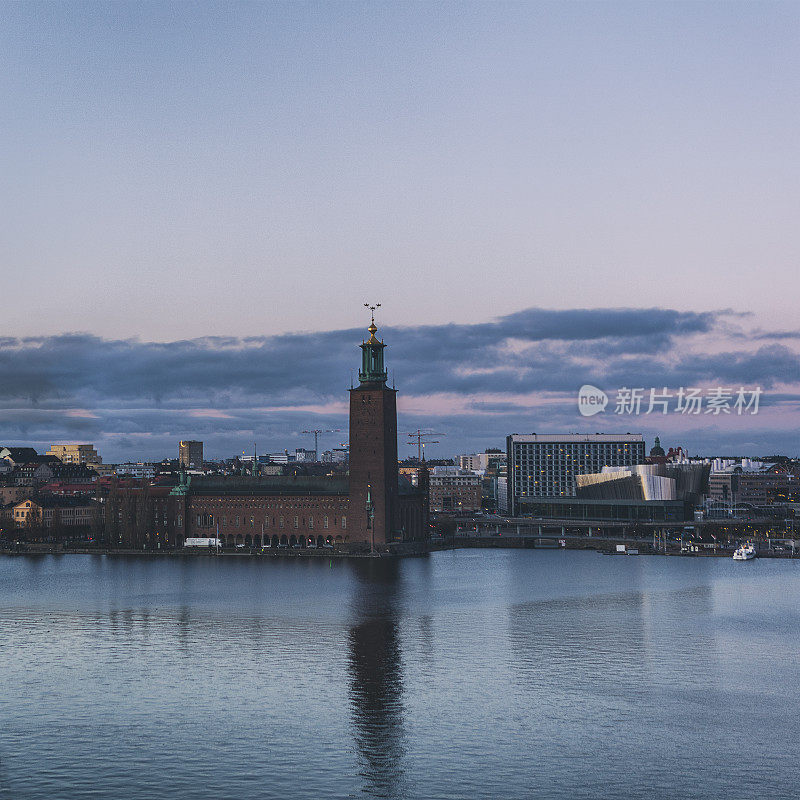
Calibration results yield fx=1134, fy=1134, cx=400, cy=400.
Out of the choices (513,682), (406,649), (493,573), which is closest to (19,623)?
(406,649)

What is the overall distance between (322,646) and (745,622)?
20846mm

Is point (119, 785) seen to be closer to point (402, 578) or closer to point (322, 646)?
point (322, 646)

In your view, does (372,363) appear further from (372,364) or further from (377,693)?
(377,693)

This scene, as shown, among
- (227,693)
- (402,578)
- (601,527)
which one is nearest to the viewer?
(227,693)

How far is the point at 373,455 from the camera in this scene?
100 metres

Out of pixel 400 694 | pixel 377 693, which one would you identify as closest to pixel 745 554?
pixel 400 694

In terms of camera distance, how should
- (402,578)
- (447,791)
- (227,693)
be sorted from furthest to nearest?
(402,578), (227,693), (447,791)

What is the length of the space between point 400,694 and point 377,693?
2.58 ft

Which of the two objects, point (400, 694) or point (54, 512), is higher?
point (54, 512)

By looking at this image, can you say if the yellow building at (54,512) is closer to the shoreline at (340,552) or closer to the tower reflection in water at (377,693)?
the shoreline at (340,552)

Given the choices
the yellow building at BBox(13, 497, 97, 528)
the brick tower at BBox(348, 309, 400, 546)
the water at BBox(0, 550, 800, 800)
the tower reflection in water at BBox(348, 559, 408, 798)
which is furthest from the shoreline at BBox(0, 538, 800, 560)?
the tower reflection in water at BBox(348, 559, 408, 798)

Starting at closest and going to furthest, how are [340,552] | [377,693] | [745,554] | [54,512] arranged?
[377,693], [745,554], [340,552], [54,512]

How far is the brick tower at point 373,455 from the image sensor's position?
327 feet

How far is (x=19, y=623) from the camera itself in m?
55.7
